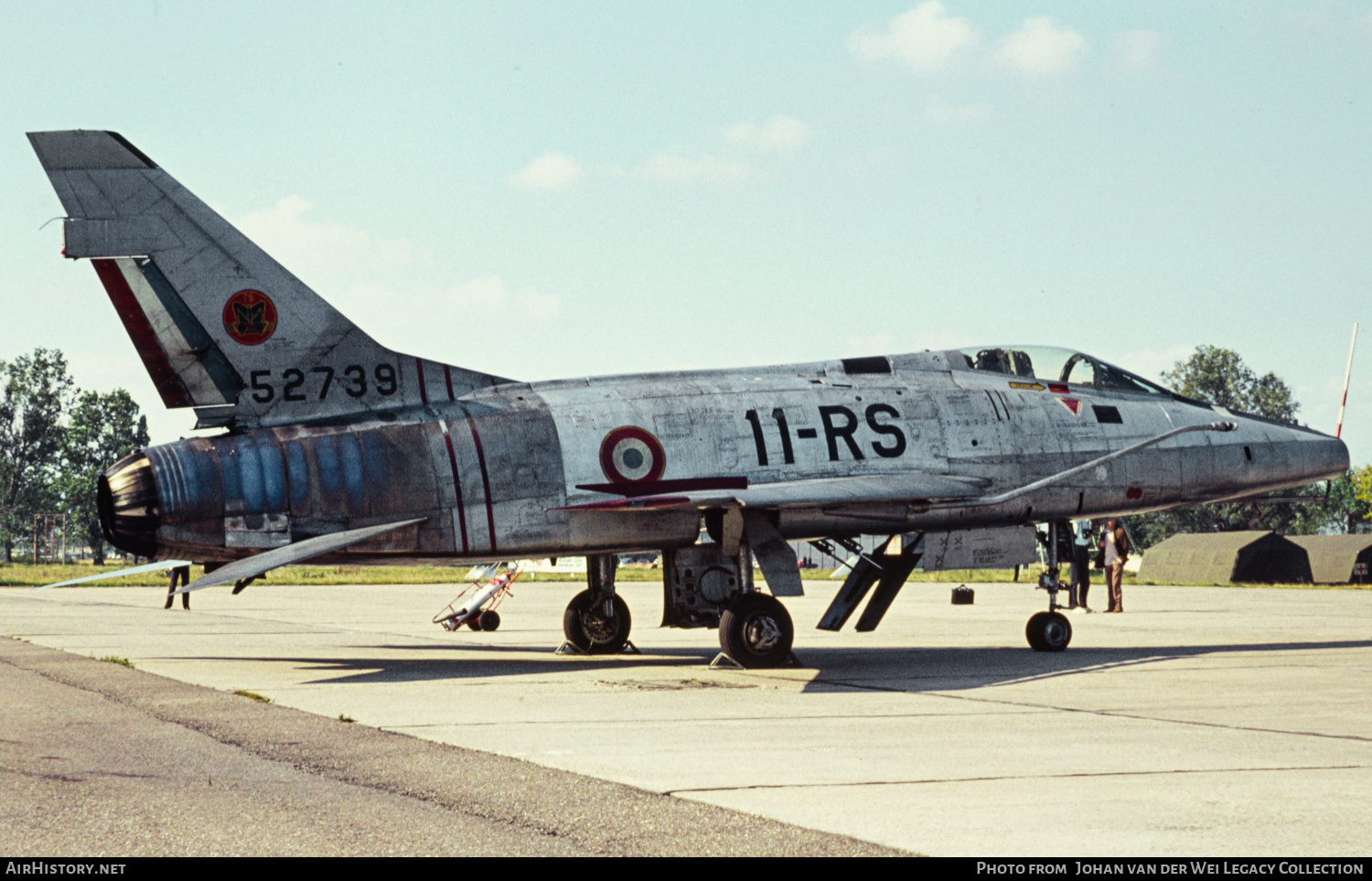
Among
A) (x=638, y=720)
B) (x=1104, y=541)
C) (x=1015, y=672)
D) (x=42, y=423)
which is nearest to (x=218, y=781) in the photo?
(x=638, y=720)

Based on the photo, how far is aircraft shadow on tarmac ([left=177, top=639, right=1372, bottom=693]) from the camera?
14062 millimetres

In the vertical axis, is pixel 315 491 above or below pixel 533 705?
above

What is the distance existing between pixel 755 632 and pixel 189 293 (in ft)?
23.3

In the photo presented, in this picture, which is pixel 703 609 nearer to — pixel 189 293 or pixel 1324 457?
pixel 189 293

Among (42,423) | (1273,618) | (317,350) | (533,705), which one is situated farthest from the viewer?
(42,423)

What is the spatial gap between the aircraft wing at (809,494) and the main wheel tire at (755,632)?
1105 mm

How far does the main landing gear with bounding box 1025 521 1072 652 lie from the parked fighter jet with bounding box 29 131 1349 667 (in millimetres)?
230

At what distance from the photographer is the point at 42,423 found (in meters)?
128

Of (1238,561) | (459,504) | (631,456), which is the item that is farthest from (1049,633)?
(1238,561)

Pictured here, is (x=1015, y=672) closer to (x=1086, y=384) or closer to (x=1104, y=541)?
(x=1086, y=384)

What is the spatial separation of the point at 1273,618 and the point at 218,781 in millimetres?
22018

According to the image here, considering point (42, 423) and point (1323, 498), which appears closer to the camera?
point (1323, 498)

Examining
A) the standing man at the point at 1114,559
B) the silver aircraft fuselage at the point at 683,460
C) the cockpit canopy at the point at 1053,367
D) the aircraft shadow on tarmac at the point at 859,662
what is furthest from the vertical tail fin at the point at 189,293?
the standing man at the point at 1114,559

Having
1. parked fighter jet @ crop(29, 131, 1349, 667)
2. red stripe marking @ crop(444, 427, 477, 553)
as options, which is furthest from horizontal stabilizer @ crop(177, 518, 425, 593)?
red stripe marking @ crop(444, 427, 477, 553)
